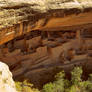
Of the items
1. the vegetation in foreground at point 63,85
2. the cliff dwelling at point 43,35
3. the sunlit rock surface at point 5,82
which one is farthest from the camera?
the vegetation in foreground at point 63,85

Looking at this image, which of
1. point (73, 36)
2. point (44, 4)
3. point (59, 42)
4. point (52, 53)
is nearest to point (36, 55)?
point (52, 53)

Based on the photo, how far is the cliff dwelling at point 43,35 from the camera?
4094 mm

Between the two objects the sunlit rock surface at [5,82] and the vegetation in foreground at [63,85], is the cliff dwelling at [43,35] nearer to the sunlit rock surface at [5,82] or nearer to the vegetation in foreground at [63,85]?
the vegetation in foreground at [63,85]

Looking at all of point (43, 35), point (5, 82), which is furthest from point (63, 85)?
point (5, 82)

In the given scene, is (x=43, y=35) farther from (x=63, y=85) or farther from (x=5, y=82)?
(x=5, y=82)

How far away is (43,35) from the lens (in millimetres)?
6434

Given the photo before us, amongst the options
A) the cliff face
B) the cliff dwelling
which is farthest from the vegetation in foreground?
the cliff face

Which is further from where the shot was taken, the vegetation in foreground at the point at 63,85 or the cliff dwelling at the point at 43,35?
the vegetation in foreground at the point at 63,85

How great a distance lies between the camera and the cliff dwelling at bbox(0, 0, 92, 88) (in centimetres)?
409

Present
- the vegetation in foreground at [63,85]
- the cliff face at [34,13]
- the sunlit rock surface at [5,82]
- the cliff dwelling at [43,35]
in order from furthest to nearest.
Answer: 1. the vegetation in foreground at [63,85]
2. the cliff dwelling at [43,35]
3. the cliff face at [34,13]
4. the sunlit rock surface at [5,82]

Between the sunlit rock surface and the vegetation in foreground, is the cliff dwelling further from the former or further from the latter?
the sunlit rock surface

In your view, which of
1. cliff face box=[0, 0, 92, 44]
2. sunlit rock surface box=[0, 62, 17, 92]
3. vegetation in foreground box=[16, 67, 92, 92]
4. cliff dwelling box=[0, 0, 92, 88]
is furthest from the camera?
vegetation in foreground box=[16, 67, 92, 92]

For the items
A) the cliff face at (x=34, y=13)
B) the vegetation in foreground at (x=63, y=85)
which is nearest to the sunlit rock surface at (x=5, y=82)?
the cliff face at (x=34, y=13)

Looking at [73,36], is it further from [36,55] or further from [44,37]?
[36,55]
